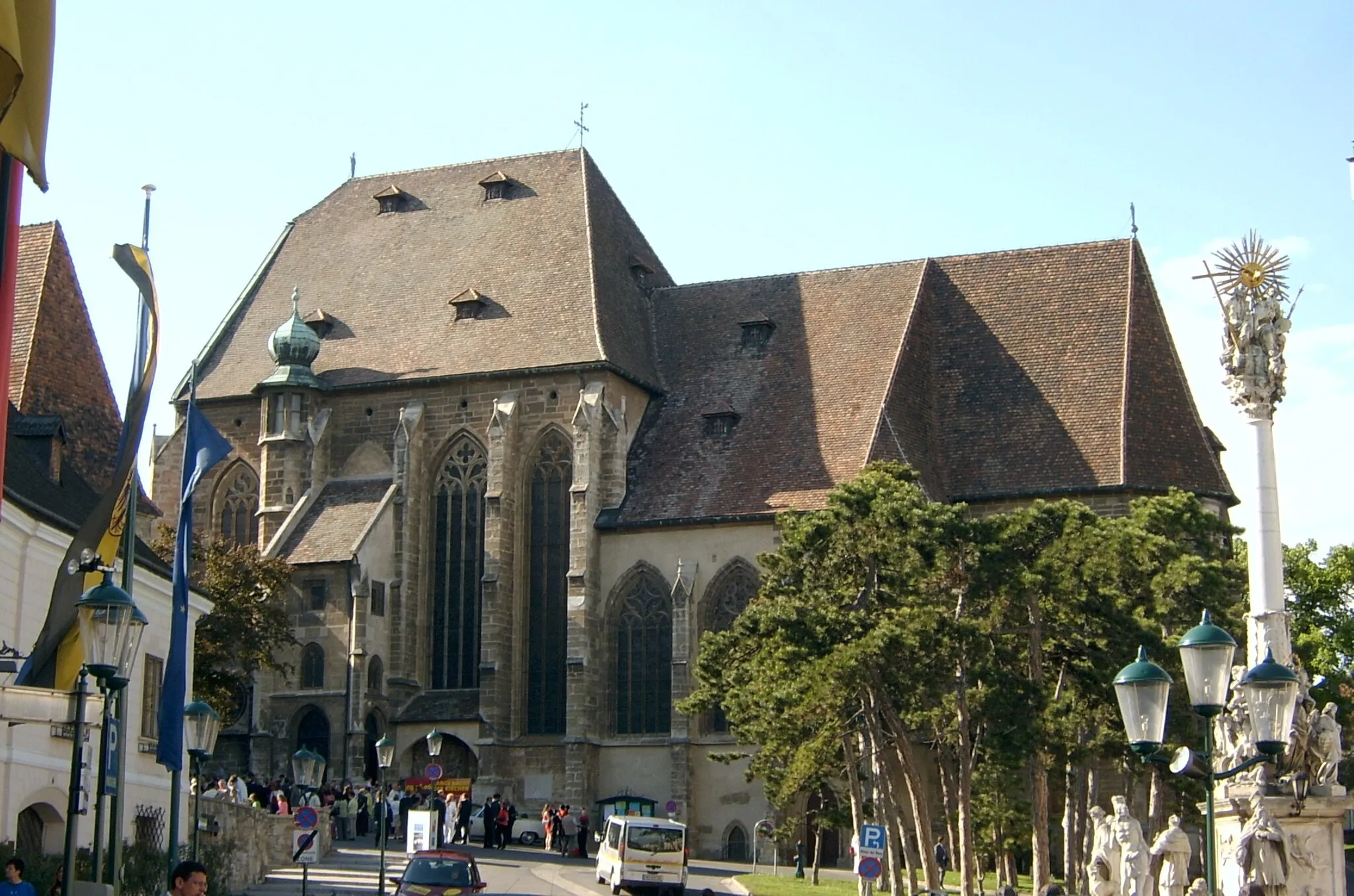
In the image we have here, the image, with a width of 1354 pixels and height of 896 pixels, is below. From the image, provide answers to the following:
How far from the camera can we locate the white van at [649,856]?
118 feet

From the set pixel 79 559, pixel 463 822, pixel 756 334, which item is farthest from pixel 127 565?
pixel 756 334

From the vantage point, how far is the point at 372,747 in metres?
51.4

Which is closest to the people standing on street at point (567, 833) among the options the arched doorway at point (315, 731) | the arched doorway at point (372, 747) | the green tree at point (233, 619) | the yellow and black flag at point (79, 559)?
the arched doorway at point (372, 747)

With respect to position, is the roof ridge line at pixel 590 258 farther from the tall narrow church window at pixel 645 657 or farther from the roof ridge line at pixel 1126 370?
the roof ridge line at pixel 1126 370

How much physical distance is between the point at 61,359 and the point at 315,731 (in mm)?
18750

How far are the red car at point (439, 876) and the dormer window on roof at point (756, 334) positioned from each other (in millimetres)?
27922

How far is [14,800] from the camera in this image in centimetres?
2662

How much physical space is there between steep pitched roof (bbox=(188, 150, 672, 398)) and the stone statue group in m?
31.0

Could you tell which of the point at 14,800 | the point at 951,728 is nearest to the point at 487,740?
the point at 951,728

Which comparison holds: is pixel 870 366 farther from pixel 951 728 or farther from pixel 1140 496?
pixel 951 728

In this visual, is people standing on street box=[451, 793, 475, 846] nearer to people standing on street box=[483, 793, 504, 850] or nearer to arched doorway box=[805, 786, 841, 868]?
people standing on street box=[483, 793, 504, 850]

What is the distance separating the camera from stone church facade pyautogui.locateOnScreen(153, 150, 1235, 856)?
50781 mm

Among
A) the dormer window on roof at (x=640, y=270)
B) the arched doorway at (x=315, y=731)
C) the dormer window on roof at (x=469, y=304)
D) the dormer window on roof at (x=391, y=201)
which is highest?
the dormer window on roof at (x=391, y=201)

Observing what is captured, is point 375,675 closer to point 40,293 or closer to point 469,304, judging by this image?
point 469,304
